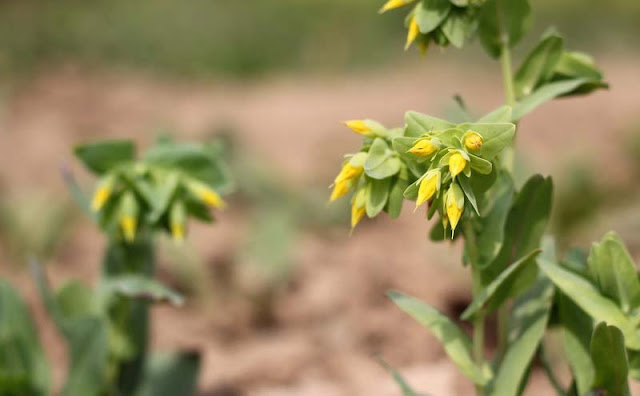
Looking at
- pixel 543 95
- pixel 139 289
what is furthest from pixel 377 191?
pixel 139 289

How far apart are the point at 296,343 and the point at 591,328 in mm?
1343

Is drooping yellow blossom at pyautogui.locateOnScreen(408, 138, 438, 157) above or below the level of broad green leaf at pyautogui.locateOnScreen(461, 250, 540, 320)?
above

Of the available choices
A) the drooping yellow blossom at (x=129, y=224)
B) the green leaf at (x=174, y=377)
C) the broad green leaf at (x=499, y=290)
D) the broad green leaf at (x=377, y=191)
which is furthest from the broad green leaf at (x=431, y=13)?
the green leaf at (x=174, y=377)

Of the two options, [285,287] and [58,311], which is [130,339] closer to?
[58,311]

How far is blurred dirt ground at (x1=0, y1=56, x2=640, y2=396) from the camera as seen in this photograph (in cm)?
278

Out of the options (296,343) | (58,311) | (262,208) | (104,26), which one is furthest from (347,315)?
(104,26)

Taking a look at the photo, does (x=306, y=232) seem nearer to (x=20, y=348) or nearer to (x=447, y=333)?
(x=20, y=348)

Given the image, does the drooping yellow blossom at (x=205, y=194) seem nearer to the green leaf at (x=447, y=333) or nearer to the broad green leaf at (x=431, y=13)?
the green leaf at (x=447, y=333)

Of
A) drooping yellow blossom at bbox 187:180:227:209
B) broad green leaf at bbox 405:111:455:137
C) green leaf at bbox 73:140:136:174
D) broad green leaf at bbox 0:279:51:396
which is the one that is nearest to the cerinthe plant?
broad green leaf at bbox 405:111:455:137

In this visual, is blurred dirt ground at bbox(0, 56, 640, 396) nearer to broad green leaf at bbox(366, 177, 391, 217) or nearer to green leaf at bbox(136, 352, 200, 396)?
green leaf at bbox(136, 352, 200, 396)

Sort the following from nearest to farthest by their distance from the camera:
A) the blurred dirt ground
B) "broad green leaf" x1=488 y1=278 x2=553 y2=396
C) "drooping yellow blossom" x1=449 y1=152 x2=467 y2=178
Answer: "drooping yellow blossom" x1=449 y1=152 x2=467 y2=178 < "broad green leaf" x1=488 y1=278 x2=553 y2=396 < the blurred dirt ground

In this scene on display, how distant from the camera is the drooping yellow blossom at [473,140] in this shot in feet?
4.70

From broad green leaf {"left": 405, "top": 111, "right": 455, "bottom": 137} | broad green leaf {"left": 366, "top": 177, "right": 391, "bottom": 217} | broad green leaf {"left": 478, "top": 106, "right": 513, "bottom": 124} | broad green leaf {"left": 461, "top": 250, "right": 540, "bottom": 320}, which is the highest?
broad green leaf {"left": 478, "top": 106, "right": 513, "bottom": 124}

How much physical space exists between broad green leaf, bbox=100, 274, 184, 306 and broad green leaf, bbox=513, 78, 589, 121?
33.2 inches
